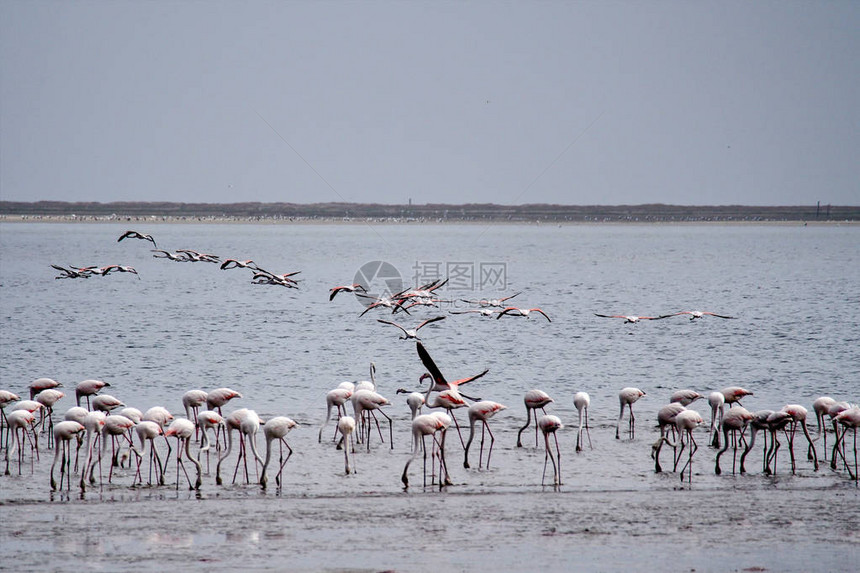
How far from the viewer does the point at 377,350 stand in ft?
78.9

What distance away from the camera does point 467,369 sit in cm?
2056

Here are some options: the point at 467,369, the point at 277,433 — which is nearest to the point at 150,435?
the point at 277,433

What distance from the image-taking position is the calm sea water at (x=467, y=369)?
9016 mm

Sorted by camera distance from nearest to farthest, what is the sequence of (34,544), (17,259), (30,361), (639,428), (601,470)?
(34,544)
(601,470)
(639,428)
(30,361)
(17,259)

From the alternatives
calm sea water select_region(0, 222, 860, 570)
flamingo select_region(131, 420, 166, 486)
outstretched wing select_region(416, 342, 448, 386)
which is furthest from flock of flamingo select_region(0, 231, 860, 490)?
outstretched wing select_region(416, 342, 448, 386)

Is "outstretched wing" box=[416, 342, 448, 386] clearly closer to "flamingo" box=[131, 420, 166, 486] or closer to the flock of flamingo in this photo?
the flock of flamingo

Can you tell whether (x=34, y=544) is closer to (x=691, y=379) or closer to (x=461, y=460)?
(x=461, y=460)

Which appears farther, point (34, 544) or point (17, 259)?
point (17, 259)

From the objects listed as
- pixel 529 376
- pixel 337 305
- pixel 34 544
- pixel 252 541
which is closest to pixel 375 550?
pixel 252 541

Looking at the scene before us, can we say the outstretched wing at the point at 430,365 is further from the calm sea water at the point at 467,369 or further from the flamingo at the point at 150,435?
the flamingo at the point at 150,435

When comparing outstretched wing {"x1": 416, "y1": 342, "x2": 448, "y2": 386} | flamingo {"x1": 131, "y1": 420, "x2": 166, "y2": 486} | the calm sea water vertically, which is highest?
outstretched wing {"x1": 416, "y1": 342, "x2": 448, "y2": 386}

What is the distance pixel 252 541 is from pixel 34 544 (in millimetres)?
1930

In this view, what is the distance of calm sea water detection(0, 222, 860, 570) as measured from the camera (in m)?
9.02

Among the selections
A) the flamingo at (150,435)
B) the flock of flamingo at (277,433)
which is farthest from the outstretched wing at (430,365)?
the flamingo at (150,435)
